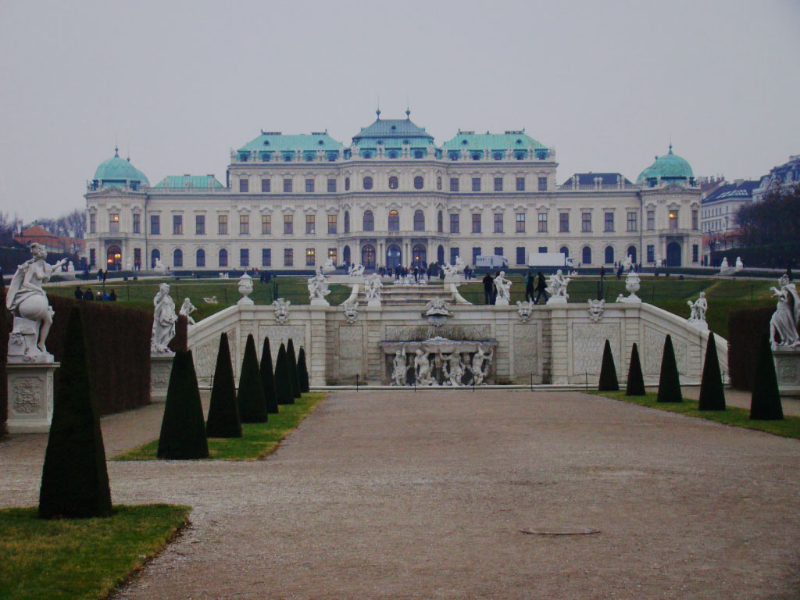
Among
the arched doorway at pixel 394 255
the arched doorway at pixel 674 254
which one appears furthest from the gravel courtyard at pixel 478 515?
the arched doorway at pixel 674 254

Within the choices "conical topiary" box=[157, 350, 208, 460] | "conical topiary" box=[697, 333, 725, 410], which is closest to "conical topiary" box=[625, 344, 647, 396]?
"conical topiary" box=[697, 333, 725, 410]

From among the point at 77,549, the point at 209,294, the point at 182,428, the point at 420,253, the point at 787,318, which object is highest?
the point at 420,253

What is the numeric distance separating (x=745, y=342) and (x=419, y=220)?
70198 millimetres

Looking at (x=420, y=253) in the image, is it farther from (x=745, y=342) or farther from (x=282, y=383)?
(x=282, y=383)

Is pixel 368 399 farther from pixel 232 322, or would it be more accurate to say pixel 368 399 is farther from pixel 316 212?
pixel 316 212

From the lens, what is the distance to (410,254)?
96125 millimetres

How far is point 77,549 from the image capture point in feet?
24.3

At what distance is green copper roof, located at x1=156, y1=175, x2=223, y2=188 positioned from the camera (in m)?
101

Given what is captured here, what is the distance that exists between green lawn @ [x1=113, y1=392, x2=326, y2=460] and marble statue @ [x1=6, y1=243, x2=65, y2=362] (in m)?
2.76

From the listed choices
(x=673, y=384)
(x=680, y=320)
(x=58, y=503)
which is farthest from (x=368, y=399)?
(x=58, y=503)

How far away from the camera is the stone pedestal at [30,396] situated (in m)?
16.0

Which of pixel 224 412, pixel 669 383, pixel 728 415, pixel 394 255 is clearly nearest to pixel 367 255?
pixel 394 255

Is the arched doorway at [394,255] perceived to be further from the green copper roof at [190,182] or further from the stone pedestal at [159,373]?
the stone pedestal at [159,373]

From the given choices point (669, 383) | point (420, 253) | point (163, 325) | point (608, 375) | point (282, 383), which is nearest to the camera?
point (669, 383)
